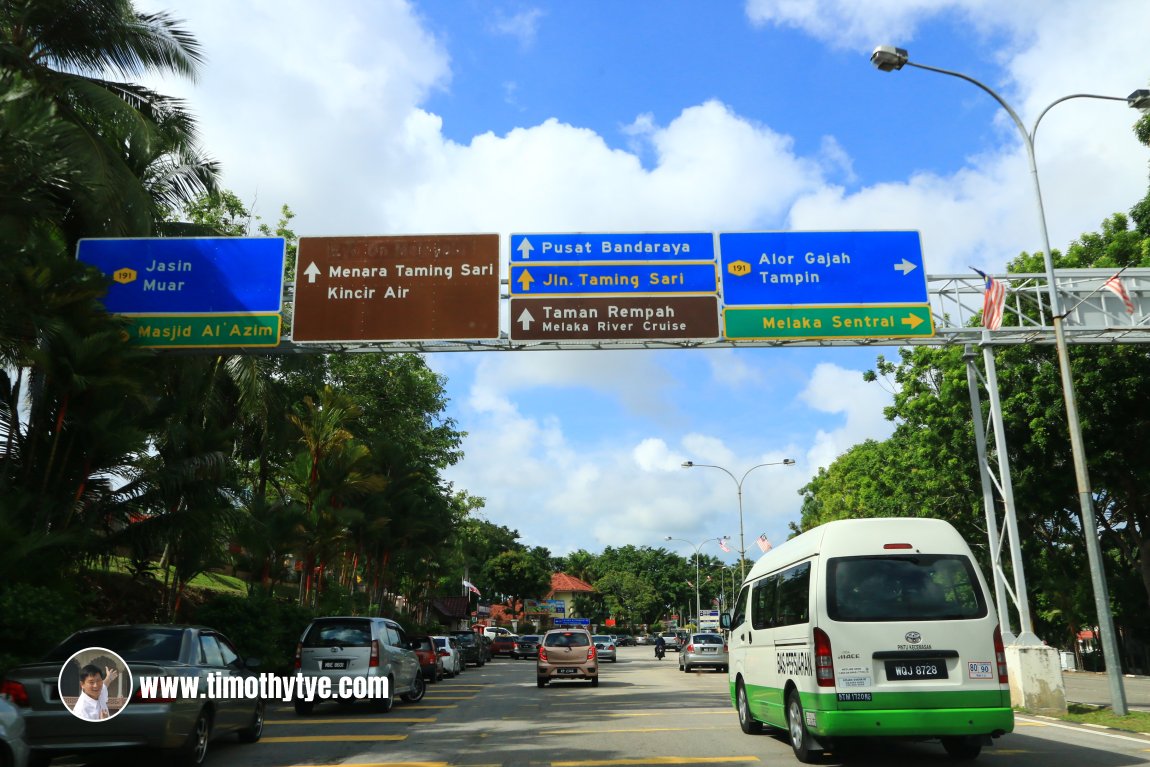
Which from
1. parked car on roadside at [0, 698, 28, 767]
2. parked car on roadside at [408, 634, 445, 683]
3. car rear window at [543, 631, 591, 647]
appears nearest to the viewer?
parked car on roadside at [0, 698, 28, 767]

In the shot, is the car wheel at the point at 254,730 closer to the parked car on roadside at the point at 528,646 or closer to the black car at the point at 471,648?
the black car at the point at 471,648

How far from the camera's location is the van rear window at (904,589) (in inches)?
348

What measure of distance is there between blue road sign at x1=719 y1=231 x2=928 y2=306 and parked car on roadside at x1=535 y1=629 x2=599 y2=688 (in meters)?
11.3

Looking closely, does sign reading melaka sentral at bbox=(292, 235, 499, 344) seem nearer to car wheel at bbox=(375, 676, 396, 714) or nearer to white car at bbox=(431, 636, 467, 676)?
car wheel at bbox=(375, 676, 396, 714)

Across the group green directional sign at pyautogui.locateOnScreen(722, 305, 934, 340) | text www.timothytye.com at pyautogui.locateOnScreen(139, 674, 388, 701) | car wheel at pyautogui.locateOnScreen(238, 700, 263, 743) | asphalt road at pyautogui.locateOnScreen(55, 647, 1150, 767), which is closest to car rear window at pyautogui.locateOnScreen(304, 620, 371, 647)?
text www.timothytye.com at pyautogui.locateOnScreen(139, 674, 388, 701)

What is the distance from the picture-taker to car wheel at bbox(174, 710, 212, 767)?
910 centimetres

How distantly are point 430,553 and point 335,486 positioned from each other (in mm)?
17324

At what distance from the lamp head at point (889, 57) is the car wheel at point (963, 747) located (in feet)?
35.9

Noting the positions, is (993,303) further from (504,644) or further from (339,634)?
(504,644)

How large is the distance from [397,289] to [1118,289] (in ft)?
44.0

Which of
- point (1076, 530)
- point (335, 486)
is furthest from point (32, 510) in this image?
point (1076, 530)

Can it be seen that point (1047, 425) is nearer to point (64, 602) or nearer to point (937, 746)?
point (937, 746)

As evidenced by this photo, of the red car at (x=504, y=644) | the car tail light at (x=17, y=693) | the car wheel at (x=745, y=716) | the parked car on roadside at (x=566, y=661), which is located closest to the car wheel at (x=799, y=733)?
the car wheel at (x=745, y=716)

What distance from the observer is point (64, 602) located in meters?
12.3
